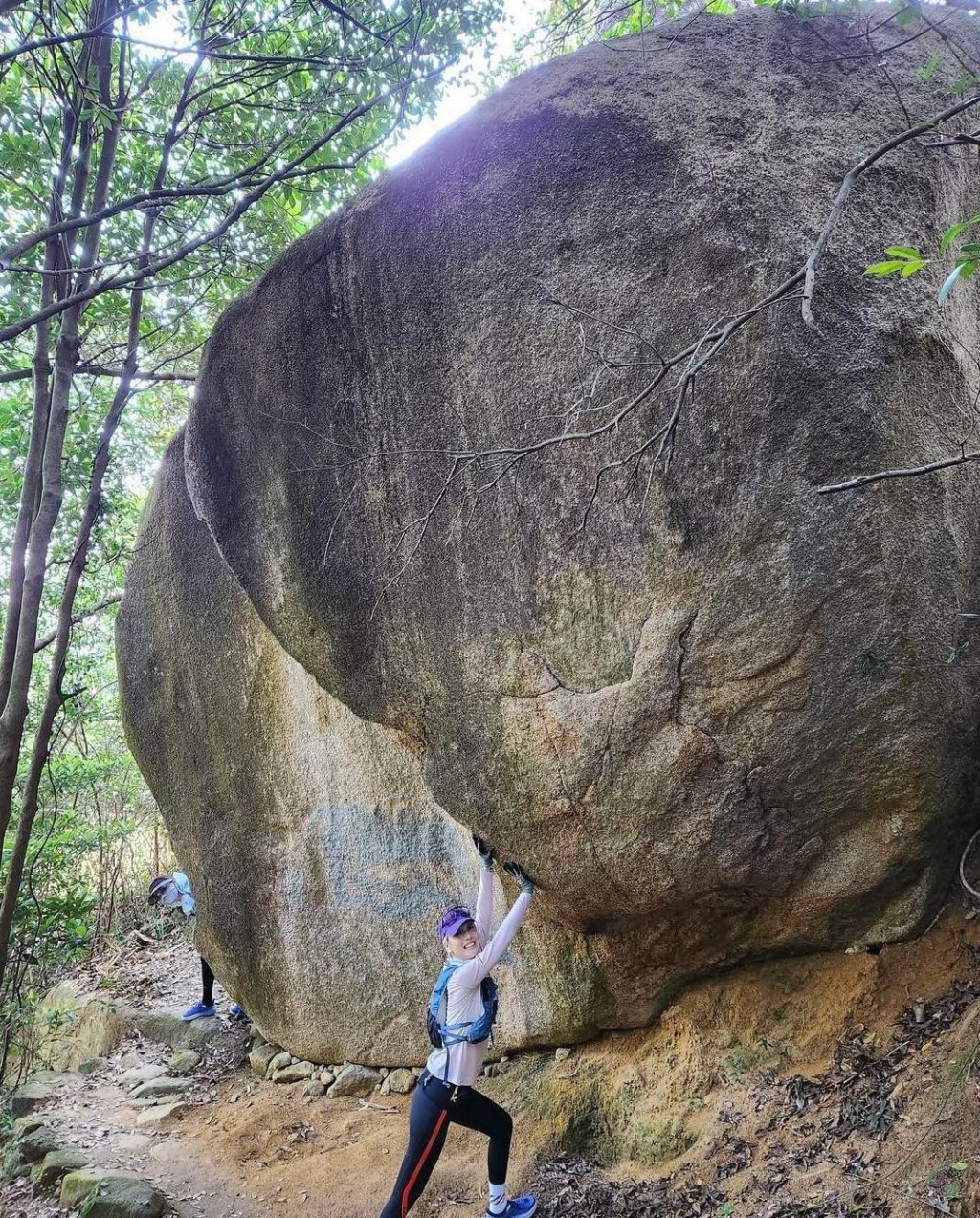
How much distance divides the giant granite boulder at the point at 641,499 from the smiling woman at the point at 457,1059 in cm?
70

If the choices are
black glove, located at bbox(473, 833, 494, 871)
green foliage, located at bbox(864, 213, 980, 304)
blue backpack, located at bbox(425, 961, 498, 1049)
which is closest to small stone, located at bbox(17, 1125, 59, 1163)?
blue backpack, located at bbox(425, 961, 498, 1049)

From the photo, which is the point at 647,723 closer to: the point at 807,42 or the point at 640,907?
the point at 640,907

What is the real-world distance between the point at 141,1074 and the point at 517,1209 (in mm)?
4376

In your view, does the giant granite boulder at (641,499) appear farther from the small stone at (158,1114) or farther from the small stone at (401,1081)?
the small stone at (158,1114)

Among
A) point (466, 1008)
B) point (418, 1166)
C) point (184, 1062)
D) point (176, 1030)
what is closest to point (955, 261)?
point (466, 1008)

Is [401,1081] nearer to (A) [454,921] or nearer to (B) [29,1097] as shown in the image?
(A) [454,921]

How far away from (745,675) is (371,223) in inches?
128

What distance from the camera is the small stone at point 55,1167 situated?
5375mm

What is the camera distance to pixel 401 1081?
6.04 m

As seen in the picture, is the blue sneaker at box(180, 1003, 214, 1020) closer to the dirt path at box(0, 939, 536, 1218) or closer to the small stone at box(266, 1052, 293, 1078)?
the dirt path at box(0, 939, 536, 1218)

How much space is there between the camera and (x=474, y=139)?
440cm

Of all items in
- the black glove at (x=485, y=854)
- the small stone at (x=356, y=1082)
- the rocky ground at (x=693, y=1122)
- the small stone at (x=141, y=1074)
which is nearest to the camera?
the rocky ground at (x=693, y=1122)

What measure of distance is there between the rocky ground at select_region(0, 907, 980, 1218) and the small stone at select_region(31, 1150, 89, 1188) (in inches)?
1.2

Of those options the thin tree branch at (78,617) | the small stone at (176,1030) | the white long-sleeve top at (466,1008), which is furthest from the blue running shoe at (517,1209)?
the thin tree branch at (78,617)
